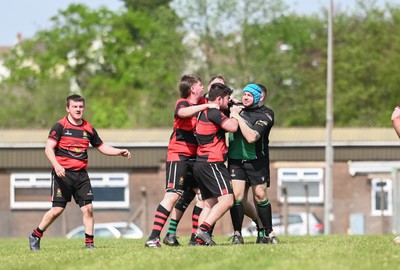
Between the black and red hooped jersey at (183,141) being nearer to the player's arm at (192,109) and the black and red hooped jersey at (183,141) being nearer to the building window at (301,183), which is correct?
the player's arm at (192,109)

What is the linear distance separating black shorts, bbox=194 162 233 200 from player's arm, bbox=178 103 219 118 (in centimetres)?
68

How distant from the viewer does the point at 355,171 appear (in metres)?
42.4

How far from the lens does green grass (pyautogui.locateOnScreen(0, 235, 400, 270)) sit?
40.8ft

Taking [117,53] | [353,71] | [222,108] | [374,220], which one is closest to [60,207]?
[222,108]

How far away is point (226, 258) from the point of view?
1310 centimetres

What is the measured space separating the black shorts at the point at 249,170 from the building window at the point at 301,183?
26.8 m

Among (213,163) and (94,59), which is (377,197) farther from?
(94,59)

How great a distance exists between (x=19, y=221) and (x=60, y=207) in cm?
2831

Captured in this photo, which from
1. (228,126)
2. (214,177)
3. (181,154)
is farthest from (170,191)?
(228,126)

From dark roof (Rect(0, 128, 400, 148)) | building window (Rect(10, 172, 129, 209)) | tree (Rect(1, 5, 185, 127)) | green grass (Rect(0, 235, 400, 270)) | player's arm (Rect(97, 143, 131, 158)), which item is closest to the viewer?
green grass (Rect(0, 235, 400, 270))

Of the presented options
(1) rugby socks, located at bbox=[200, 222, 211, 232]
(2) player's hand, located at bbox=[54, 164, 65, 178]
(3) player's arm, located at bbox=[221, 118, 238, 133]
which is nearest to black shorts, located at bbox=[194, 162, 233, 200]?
(1) rugby socks, located at bbox=[200, 222, 211, 232]

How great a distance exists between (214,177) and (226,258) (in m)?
2.31

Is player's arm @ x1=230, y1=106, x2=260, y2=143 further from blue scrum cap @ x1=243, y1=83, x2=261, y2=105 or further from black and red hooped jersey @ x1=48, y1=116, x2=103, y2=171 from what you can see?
black and red hooped jersey @ x1=48, y1=116, x2=103, y2=171

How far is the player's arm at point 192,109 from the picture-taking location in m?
15.0
